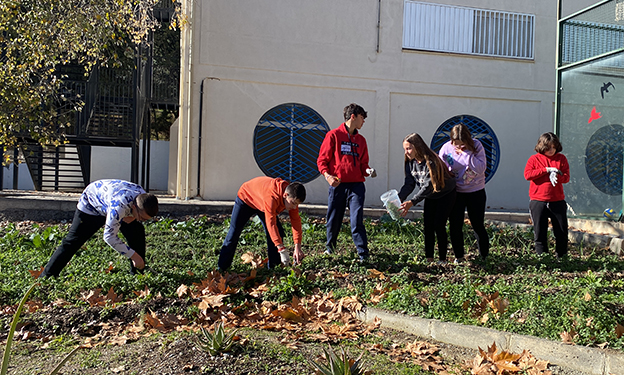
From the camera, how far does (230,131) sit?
11.8m

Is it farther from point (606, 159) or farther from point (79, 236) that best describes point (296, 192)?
point (606, 159)

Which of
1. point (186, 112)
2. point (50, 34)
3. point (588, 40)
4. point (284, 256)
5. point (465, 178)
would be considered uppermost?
point (588, 40)

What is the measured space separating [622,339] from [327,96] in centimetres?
960

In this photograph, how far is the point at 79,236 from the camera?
5.11 meters

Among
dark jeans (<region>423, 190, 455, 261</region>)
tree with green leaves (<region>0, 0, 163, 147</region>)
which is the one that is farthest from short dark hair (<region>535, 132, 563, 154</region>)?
tree with green leaves (<region>0, 0, 163, 147</region>)

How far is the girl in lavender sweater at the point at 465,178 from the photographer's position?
18.5ft

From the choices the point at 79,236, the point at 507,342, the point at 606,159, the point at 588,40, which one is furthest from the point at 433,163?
the point at 588,40

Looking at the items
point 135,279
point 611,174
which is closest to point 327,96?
point 611,174

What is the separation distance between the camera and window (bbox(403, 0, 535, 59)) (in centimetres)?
1257

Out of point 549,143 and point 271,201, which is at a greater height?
point 549,143

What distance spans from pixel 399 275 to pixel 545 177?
2316mm

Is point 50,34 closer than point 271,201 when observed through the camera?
No

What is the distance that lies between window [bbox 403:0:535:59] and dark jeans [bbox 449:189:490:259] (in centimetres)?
765

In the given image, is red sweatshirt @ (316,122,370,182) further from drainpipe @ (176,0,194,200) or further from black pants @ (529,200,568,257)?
drainpipe @ (176,0,194,200)
